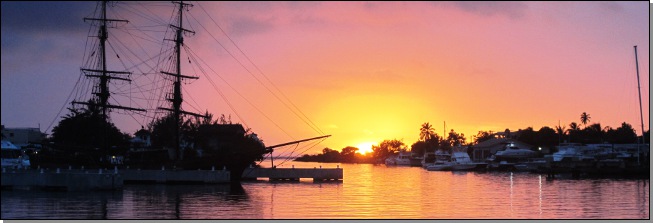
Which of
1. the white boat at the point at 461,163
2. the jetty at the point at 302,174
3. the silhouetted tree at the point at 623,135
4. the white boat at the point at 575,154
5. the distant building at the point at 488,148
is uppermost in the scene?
the silhouetted tree at the point at 623,135

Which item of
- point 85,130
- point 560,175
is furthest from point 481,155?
point 85,130

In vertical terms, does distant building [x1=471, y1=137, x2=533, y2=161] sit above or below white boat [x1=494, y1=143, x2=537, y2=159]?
above

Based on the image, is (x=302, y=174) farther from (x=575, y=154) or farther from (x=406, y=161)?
(x=406, y=161)

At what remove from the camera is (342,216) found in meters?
33.4

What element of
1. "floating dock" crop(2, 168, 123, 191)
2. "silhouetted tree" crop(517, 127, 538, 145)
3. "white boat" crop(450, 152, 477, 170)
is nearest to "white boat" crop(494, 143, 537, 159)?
"white boat" crop(450, 152, 477, 170)

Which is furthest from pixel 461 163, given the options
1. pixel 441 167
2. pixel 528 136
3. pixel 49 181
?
pixel 49 181

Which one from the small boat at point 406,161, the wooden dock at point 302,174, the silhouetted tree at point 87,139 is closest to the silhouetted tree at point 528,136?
the small boat at point 406,161

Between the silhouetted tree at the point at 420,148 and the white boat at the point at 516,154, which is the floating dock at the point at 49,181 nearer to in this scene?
the white boat at the point at 516,154

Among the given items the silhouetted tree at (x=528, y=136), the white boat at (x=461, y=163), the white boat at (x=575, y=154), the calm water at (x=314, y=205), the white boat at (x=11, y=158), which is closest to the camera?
the calm water at (x=314, y=205)

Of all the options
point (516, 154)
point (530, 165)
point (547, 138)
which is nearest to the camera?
point (530, 165)

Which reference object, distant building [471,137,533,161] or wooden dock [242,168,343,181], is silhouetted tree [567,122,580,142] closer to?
distant building [471,137,533,161]

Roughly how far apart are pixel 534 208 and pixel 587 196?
11.0m

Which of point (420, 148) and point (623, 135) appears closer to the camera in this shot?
point (623, 135)

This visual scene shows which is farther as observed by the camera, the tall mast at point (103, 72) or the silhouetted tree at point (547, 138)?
the silhouetted tree at point (547, 138)
